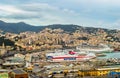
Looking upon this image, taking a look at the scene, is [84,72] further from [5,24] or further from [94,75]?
[5,24]

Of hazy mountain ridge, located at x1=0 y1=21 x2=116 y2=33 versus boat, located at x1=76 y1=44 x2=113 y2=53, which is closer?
boat, located at x1=76 y1=44 x2=113 y2=53

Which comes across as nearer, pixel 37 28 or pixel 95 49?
pixel 95 49

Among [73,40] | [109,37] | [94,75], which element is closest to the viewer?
[94,75]

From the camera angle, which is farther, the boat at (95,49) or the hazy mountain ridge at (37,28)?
the hazy mountain ridge at (37,28)

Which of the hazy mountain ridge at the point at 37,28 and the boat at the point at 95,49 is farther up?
the hazy mountain ridge at the point at 37,28

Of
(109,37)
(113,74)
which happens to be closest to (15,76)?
(113,74)

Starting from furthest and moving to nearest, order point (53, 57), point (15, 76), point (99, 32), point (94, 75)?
1. point (99, 32)
2. point (53, 57)
3. point (94, 75)
4. point (15, 76)

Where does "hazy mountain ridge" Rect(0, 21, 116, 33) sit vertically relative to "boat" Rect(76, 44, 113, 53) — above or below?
above

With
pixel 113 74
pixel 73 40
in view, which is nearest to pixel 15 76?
pixel 113 74

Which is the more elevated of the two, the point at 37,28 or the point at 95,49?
the point at 37,28

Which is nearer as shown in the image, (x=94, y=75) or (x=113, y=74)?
(x=113, y=74)
